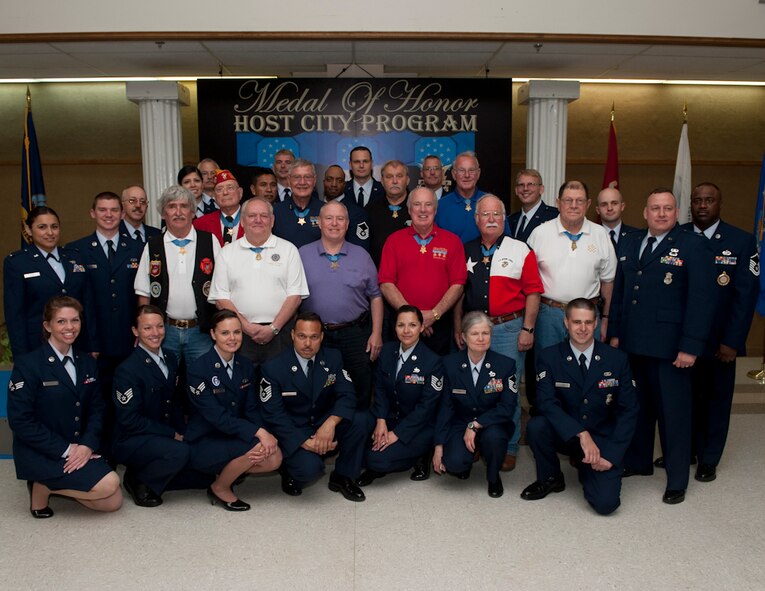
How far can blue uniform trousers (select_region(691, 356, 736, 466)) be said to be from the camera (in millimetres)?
3994

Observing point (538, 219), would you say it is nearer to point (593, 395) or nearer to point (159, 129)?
point (593, 395)

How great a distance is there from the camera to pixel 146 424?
3.60 meters

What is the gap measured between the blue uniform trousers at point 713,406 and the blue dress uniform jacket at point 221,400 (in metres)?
2.47

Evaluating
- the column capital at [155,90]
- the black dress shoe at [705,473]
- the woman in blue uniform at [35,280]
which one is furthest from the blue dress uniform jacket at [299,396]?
the column capital at [155,90]

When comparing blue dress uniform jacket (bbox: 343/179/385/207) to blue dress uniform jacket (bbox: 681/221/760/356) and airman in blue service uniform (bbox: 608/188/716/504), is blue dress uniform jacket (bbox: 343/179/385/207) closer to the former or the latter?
airman in blue service uniform (bbox: 608/188/716/504)

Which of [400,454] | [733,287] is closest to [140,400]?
[400,454]

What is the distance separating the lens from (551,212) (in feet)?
15.5

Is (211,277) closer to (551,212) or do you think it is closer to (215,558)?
(215,558)

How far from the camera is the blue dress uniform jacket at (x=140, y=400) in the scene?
355 centimetres

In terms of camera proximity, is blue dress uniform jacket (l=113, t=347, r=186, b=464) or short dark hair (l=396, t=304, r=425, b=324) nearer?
blue dress uniform jacket (l=113, t=347, r=186, b=464)

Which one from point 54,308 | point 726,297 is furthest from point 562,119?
point 54,308

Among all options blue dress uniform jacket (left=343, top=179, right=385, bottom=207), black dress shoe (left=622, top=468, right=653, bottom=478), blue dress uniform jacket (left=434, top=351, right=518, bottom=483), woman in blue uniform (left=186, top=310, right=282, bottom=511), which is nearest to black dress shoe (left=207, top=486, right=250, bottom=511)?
woman in blue uniform (left=186, top=310, right=282, bottom=511)

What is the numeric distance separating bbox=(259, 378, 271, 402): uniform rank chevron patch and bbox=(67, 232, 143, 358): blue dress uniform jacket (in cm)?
94

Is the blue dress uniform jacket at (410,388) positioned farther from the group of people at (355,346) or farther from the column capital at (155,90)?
the column capital at (155,90)
